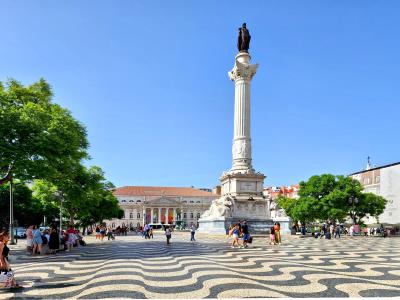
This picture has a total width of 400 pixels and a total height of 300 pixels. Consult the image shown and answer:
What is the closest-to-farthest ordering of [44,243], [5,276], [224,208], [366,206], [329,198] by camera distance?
[5,276] < [44,243] < [224,208] < [329,198] < [366,206]

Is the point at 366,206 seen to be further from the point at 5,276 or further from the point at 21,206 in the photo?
the point at 5,276

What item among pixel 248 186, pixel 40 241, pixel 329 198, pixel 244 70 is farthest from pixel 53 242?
pixel 329 198

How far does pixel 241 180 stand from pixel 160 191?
122 meters

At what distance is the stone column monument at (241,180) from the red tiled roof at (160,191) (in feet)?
368

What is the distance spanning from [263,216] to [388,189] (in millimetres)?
44062

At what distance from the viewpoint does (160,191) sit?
163 meters

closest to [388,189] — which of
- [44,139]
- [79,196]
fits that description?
[79,196]

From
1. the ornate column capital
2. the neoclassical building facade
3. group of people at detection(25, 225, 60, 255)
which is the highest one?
the ornate column capital

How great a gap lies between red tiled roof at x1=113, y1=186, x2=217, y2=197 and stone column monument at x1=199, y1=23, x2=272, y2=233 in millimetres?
112046

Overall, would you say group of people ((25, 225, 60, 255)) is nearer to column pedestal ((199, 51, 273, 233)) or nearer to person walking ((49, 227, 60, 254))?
person walking ((49, 227, 60, 254))

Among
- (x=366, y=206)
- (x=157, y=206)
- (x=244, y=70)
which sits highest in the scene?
(x=244, y=70)

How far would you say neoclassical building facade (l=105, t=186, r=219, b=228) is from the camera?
15312 centimetres

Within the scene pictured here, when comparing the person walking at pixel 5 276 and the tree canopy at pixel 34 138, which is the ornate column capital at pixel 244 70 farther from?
the person walking at pixel 5 276

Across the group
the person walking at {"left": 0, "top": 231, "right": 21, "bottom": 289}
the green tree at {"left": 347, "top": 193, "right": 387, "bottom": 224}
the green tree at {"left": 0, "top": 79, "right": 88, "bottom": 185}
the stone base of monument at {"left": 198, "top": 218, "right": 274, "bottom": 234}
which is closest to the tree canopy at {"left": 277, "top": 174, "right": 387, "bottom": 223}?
the green tree at {"left": 347, "top": 193, "right": 387, "bottom": 224}
